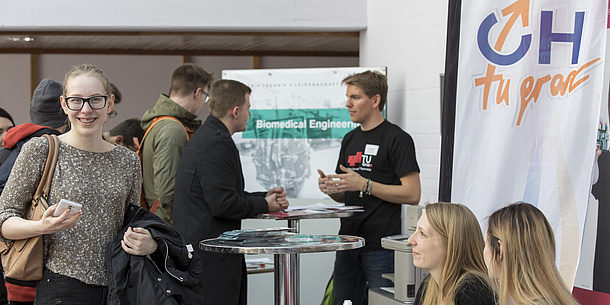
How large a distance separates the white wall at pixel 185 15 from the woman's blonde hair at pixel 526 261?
11.6 feet

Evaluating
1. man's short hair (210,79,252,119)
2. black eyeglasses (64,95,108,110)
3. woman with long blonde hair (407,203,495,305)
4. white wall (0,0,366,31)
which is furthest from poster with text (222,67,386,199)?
black eyeglasses (64,95,108,110)

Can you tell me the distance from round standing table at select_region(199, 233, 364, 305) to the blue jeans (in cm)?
79

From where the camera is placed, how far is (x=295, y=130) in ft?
16.4

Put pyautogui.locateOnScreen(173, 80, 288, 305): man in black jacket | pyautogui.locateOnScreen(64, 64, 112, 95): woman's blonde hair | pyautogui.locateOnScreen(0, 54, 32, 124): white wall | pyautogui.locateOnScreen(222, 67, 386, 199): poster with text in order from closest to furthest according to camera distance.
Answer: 1. pyautogui.locateOnScreen(64, 64, 112, 95): woman's blonde hair
2. pyautogui.locateOnScreen(173, 80, 288, 305): man in black jacket
3. pyautogui.locateOnScreen(222, 67, 386, 199): poster with text
4. pyautogui.locateOnScreen(0, 54, 32, 124): white wall

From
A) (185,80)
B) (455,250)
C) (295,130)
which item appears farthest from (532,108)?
(295,130)

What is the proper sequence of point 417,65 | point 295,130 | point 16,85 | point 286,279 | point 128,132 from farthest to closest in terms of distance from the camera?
1. point 16,85
2. point 128,132
3. point 295,130
4. point 417,65
5. point 286,279

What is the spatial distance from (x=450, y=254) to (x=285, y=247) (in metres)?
0.60

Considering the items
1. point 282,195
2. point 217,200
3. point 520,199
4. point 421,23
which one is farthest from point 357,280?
point 421,23

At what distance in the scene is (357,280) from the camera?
3.81 metres

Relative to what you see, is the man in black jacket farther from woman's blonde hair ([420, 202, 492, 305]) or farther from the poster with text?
the poster with text

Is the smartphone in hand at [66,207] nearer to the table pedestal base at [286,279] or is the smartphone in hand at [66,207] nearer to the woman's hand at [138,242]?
the woman's hand at [138,242]

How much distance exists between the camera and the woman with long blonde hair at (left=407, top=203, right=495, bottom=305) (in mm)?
2168

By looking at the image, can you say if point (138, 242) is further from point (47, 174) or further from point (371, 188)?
point (371, 188)

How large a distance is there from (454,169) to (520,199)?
0.37 m
